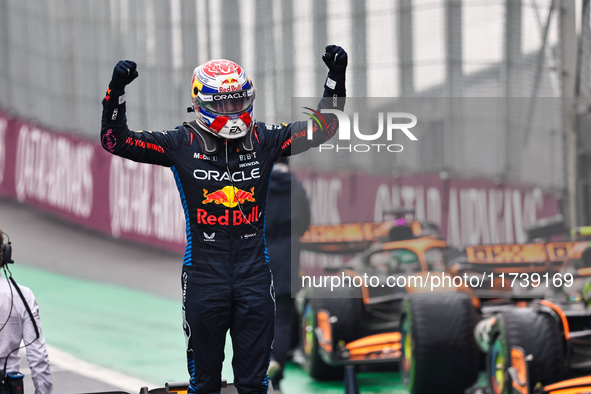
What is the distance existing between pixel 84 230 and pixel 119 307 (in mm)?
3938

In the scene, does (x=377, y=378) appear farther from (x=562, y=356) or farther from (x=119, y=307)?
(x=119, y=307)

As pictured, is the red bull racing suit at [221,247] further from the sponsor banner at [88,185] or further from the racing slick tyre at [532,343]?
the sponsor banner at [88,185]

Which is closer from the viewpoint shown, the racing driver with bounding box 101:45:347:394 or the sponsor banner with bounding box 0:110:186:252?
the racing driver with bounding box 101:45:347:394

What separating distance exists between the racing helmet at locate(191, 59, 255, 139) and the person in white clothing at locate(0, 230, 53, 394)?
1168 mm

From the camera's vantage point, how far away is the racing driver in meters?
3.93

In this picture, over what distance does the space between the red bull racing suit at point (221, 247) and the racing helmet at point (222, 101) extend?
0.08 metres

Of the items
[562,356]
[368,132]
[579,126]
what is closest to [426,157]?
[579,126]

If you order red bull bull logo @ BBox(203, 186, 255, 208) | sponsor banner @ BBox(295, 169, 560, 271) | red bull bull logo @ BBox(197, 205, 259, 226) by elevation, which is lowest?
sponsor banner @ BBox(295, 169, 560, 271)

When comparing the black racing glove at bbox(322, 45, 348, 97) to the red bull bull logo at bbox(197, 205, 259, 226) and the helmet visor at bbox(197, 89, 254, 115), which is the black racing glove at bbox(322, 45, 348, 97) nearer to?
the helmet visor at bbox(197, 89, 254, 115)

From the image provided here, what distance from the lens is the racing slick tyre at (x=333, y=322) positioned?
695 centimetres

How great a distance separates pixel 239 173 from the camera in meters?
3.99

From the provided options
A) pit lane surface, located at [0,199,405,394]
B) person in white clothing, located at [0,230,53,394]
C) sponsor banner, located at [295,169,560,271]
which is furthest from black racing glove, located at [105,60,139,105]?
sponsor banner, located at [295,169,560,271]

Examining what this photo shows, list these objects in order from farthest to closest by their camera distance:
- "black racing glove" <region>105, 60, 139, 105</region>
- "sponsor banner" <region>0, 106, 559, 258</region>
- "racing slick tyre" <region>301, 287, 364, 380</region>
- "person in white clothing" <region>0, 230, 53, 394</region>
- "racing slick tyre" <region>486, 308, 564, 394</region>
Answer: "sponsor banner" <region>0, 106, 559, 258</region>
"racing slick tyre" <region>301, 287, 364, 380</region>
"racing slick tyre" <region>486, 308, 564, 394</region>
"person in white clothing" <region>0, 230, 53, 394</region>
"black racing glove" <region>105, 60, 139, 105</region>

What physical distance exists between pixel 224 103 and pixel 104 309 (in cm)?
657
